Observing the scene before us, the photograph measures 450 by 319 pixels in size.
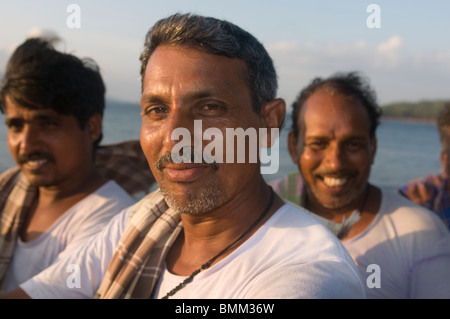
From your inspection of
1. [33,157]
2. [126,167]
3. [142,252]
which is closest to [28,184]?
[33,157]

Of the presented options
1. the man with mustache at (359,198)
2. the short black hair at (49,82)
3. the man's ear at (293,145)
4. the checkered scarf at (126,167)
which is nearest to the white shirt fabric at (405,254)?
the man with mustache at (359,198)

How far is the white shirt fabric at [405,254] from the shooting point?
2650 millimetres

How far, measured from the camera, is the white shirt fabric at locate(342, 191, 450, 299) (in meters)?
2.65

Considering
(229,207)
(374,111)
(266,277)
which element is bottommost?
(266,277)

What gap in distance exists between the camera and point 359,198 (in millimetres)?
3201

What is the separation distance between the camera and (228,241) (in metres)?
2.01

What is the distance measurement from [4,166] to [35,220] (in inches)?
261

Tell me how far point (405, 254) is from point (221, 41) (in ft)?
5.85

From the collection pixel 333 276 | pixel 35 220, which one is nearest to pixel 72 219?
pixel 35 220

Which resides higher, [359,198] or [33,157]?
[33,157]

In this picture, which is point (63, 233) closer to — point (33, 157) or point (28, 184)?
point (33, 157)

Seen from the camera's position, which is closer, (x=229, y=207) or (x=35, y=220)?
(x=229, y=207)

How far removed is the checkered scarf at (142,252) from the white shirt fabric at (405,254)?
51.3 inches
